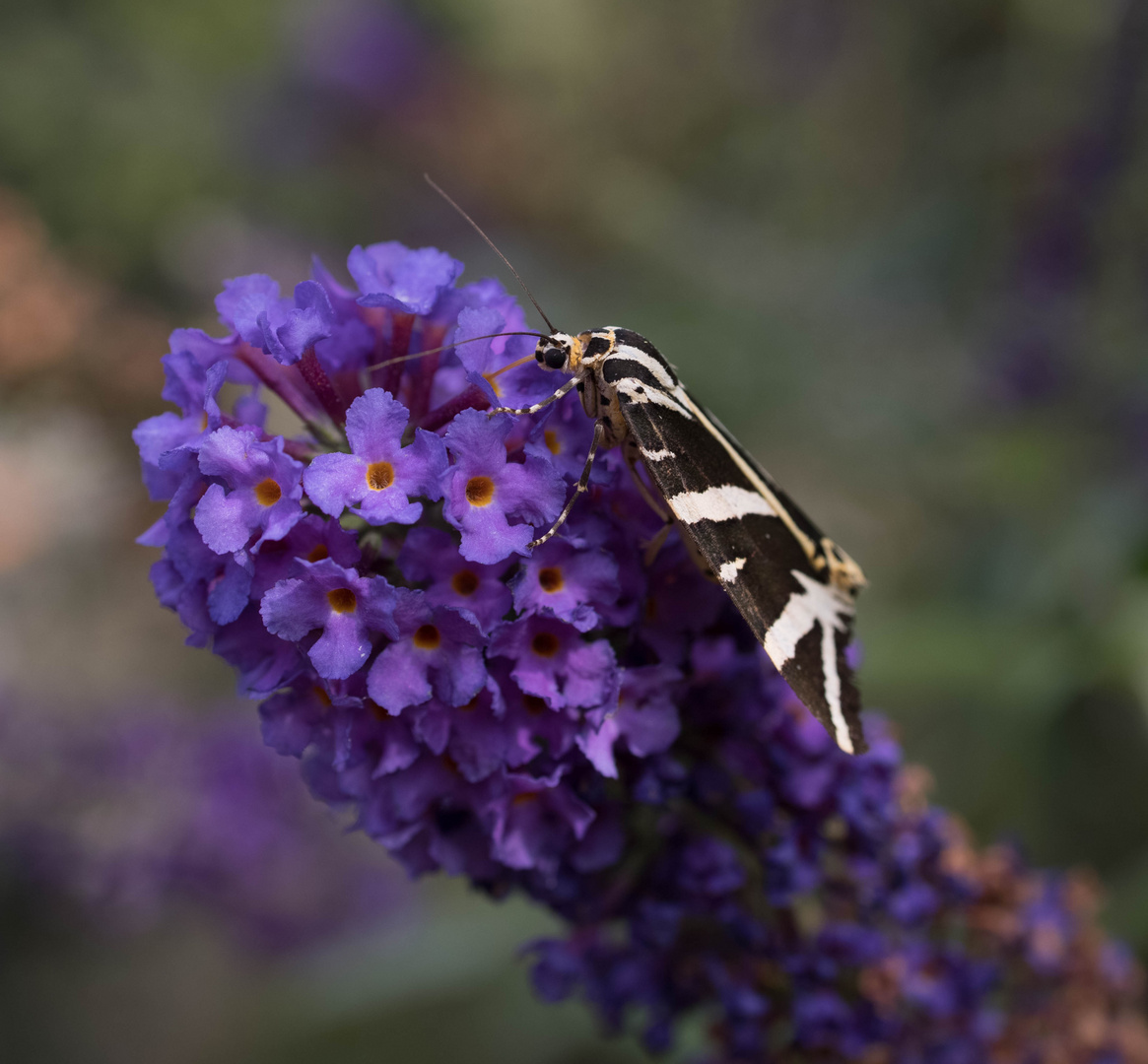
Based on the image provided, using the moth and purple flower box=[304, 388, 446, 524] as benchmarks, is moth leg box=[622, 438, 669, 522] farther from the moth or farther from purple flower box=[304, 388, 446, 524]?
purple flower box=[304, 388, 446, 524]

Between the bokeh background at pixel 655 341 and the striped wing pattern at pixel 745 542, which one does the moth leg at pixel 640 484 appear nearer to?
the striped wing pattern at pixel 745 542

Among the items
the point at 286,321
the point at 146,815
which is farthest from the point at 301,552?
the point at 146,815

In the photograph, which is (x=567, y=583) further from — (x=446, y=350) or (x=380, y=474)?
(x=446, y=350)

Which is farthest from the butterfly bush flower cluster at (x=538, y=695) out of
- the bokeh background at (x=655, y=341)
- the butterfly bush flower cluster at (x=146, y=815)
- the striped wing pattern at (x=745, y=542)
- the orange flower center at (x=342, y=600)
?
the butterfly bush flower cluster at (x=146, y=815)

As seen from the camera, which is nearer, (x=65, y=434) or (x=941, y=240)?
(x=65, y=434)

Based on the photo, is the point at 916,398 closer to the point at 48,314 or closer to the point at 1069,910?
the point at 1069,910

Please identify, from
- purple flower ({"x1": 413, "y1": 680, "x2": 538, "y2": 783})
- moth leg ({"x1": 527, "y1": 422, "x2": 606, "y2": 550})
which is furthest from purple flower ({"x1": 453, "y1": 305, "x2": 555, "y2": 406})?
purple flower ({"x1": 413, "y1": 680, "x2": 538, "y2": 783})

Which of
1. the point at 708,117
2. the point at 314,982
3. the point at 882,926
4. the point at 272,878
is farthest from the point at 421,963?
the point at 708,117
